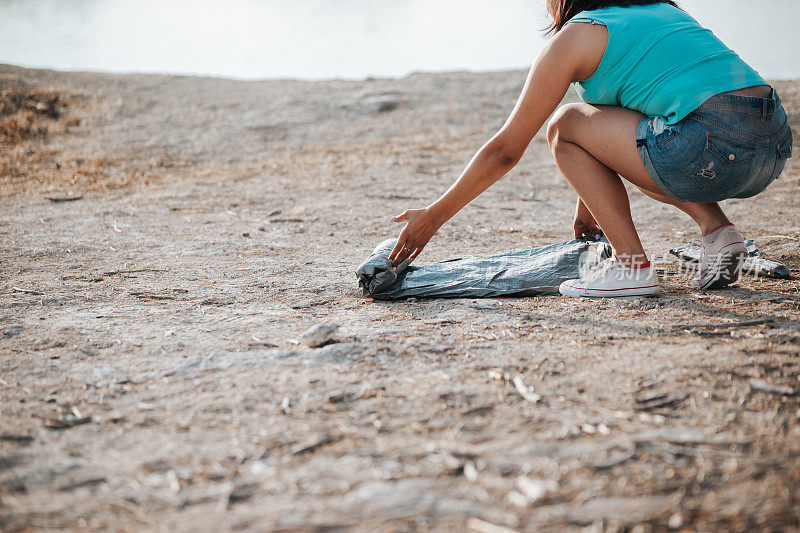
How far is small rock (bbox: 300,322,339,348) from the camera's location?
2.07 meters

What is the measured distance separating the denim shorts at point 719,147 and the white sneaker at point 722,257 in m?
0.23

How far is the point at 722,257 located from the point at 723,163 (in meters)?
0.46

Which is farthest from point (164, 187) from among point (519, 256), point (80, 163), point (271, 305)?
point (519, 256)

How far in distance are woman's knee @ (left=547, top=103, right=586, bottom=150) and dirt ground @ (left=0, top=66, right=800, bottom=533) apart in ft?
2.21

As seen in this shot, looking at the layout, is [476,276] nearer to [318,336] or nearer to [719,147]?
[318,336]

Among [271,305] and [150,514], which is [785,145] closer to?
[271,305]

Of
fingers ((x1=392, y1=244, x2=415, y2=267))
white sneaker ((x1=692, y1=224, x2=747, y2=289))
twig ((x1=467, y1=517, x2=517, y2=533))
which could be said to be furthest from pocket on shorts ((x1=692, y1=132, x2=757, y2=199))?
twig ((x1=467, y1=517, x2=517, y2=533))

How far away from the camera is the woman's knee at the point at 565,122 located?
2537 millimetres

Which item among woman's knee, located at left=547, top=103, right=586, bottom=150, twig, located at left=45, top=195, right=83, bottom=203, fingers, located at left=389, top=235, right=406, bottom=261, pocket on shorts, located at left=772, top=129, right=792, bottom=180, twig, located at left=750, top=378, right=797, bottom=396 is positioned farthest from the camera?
twig, located at left=45, top=195, right=83, bottom=203

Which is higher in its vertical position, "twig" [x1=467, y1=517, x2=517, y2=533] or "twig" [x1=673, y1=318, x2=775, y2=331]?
"twig" [x1=673, y1=318, x2=775, y2=331]

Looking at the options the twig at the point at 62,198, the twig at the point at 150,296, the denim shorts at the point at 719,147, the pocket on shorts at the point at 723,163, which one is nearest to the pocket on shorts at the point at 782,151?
the denim shorts at the point at 719,147

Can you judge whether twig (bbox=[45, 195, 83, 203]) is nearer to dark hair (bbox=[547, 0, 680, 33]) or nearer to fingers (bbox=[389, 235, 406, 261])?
fingers (bbox=[389, 235, 406, 261])

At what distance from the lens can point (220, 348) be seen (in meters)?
2.10

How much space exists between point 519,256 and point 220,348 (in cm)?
148
